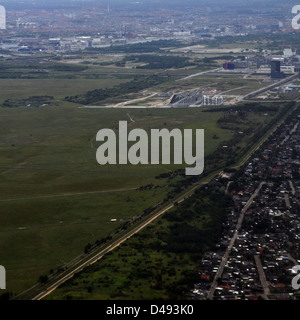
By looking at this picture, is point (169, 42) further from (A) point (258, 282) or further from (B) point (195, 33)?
(A) point (258, 282)

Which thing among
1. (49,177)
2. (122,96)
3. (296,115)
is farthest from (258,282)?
(122,96)

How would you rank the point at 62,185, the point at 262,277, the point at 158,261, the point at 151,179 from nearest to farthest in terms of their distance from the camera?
the point at 262,277
the point at 158,261
the point at 62,185
the point at 151,179

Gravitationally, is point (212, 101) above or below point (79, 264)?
above

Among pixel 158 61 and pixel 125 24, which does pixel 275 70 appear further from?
pixel 125 24

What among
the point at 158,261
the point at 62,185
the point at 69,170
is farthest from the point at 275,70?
the point at 158,261

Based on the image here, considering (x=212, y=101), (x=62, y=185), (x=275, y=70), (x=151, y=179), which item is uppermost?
(x=275, y=70)

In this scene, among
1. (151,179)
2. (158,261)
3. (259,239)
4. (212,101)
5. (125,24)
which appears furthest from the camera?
(125,24)

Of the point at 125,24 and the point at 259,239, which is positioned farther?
the point at 125,24

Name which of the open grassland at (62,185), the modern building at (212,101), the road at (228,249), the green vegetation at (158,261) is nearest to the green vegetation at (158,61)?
the modern building at (212,101)

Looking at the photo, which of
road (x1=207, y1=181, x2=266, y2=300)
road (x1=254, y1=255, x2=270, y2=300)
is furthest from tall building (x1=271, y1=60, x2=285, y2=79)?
road (x1=254, y1=255, x2=270, y2=300)
